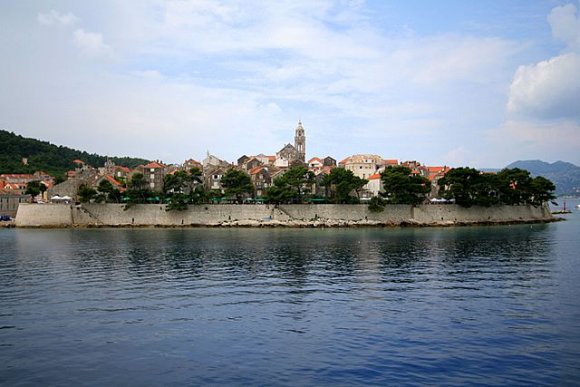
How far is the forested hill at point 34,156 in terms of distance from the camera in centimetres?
11565

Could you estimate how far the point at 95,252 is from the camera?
39.6m

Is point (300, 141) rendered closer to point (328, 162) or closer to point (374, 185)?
point (328, 162)

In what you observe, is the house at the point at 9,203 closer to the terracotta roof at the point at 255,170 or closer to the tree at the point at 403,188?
the terracotta roof at the point at 255,170

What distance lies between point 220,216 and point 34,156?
80745 millimetres

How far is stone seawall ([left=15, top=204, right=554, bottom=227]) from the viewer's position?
233 ft

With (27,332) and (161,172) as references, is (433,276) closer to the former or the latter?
(27,332)

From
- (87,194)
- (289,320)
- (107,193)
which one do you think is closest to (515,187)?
(107,193)

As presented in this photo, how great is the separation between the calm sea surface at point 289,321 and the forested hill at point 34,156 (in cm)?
9086

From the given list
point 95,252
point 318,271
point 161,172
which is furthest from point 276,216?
point 318,271

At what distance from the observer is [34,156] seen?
12938cm

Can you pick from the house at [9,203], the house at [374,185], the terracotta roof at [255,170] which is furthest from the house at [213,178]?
the house at [9,203]

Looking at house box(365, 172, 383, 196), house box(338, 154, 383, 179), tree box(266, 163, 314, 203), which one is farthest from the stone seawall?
house box(338, 154, 383, 179)

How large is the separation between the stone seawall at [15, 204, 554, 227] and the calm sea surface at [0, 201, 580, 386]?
3538 cm

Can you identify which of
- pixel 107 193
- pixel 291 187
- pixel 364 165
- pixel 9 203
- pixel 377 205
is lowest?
pixel 377 205
